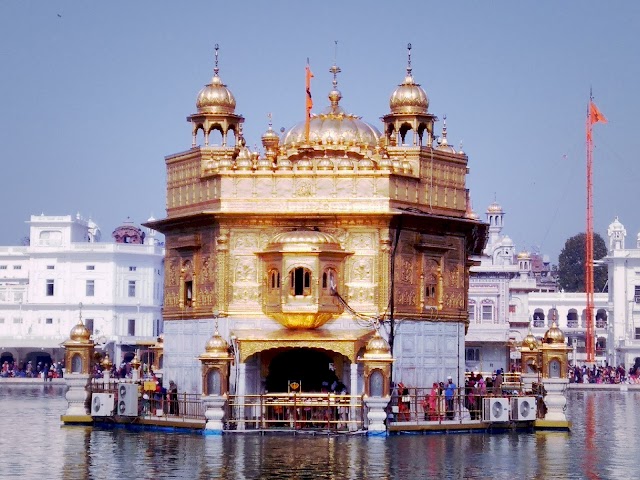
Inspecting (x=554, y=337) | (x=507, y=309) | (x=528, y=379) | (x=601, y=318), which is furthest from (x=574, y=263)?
(x=554, y=337)

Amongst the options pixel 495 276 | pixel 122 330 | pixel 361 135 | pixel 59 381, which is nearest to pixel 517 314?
pixel 495 276

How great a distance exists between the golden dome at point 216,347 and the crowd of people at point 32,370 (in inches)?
2078

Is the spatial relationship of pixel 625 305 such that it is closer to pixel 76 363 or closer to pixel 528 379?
pixel 528 379

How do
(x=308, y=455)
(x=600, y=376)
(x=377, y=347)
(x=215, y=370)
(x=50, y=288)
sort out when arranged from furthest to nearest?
1. (x=50, y=288)
2. (x=600, y=376)
3. (x=215, y=370)
4. (x=377, y=347)
5. (x=308, y=455)

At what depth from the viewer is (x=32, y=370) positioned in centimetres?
10094

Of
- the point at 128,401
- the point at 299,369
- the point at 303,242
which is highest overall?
the point at 303,242

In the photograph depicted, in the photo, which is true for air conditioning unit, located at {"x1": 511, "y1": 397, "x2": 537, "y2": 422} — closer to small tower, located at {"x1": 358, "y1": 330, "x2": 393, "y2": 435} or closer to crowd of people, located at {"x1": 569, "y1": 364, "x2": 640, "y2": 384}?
small tower, located at {"x1": 358, "y1": 330, "x2": 393, "y2": 435}

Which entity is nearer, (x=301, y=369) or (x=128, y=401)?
(x=128, y=401)

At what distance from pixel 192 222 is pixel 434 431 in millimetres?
7932

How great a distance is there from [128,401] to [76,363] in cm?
269

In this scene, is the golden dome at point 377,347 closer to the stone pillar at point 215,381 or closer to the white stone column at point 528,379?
the stone pillar at point 215,381

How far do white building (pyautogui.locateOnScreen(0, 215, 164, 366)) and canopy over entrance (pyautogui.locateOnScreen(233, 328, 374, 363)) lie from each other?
6953cm

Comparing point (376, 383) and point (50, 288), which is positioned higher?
point (50, 288)

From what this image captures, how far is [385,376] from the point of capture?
34094 millimetres
